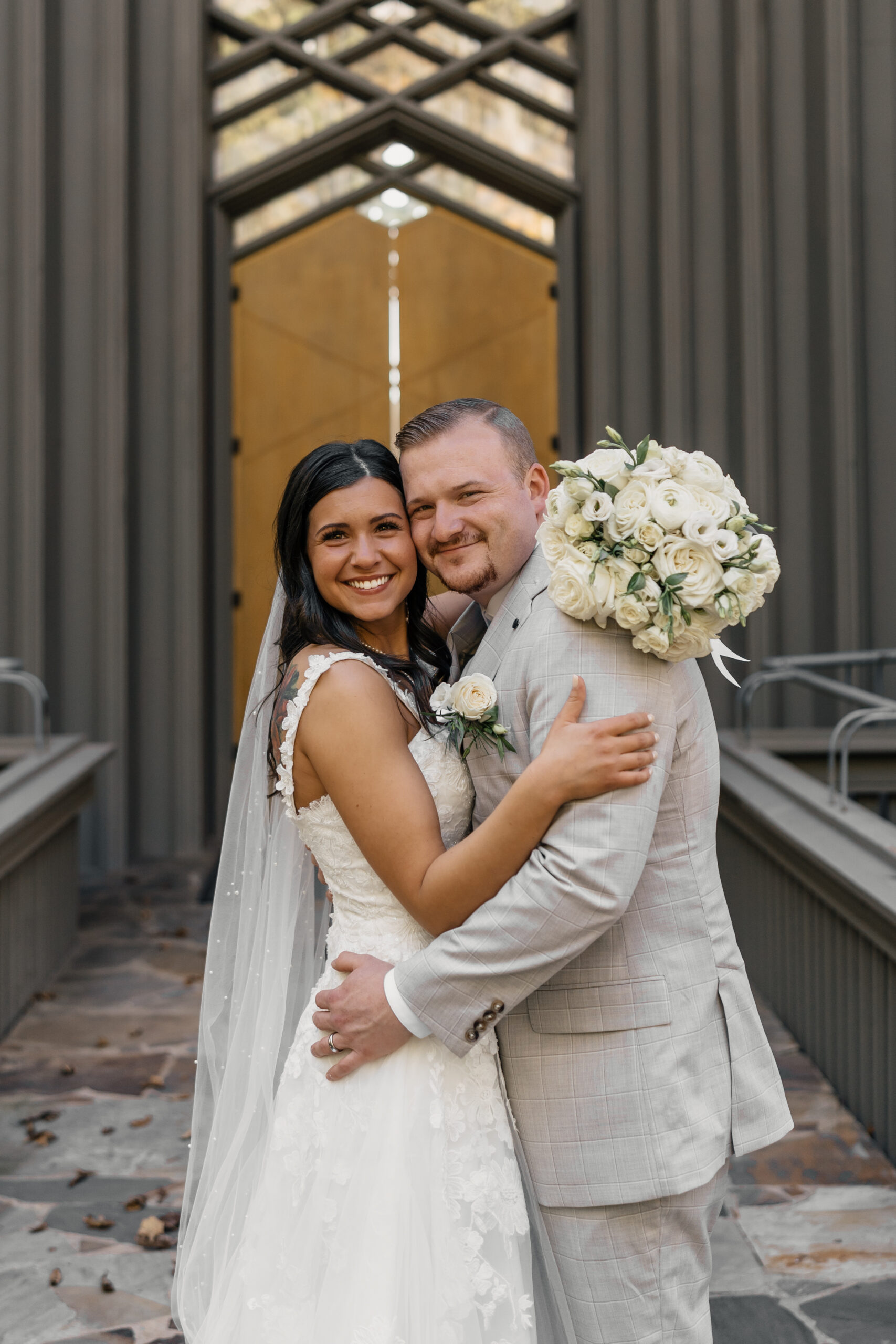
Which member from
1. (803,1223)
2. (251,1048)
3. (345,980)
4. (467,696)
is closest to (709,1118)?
(345,980)

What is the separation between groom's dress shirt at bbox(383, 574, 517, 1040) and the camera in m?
2.06

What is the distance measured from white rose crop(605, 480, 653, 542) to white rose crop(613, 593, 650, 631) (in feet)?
0.32

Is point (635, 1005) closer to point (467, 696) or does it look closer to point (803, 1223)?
point (467, 696)

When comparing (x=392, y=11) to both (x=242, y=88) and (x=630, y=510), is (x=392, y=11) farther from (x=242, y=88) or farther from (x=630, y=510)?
(x=630, y=510)

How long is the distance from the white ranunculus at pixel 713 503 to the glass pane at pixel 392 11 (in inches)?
319

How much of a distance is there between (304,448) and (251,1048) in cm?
1130

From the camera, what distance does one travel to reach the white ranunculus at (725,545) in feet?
6.17

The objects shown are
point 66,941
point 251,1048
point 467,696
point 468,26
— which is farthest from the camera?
point 468,26

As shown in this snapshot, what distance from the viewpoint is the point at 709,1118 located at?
2043mm

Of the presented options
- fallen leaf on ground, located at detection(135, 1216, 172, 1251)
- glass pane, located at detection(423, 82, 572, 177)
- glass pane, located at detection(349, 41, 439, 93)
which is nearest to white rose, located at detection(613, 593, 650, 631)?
fallen leaf on ground, located at detection(135, 1216, 172, 1251)

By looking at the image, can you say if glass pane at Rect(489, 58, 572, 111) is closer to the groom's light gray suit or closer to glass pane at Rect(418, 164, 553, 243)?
glass pane at Rect(418, 164, 553, 243)

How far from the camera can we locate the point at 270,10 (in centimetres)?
871

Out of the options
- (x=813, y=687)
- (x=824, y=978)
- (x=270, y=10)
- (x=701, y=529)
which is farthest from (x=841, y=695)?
(x=270, y=10)

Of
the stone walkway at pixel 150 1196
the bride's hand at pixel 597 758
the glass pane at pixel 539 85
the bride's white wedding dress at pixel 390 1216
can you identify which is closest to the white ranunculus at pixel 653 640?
the bride's hand at pixel 597 758
